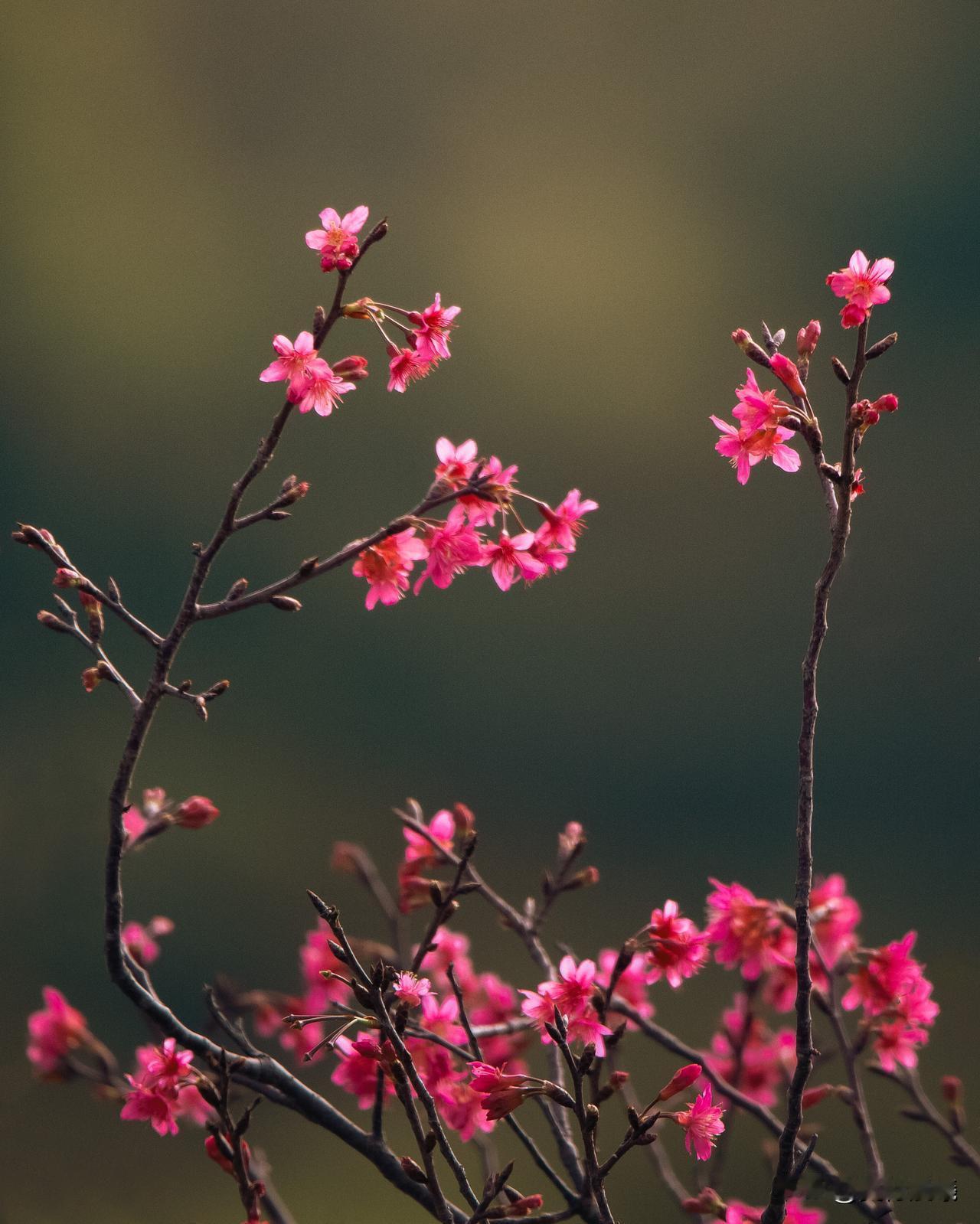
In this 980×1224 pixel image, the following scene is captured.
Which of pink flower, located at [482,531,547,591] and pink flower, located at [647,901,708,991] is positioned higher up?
pink flower, located at [482,531,547,591]

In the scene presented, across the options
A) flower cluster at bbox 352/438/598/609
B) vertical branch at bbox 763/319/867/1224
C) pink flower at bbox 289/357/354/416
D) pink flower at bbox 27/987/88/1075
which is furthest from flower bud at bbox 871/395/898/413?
pink flower at bbox 27/987/88/1075

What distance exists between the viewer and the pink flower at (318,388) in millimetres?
632

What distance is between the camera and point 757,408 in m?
0.64

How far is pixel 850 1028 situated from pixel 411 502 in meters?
2.18

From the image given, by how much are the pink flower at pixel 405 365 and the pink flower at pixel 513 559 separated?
4.5 inches

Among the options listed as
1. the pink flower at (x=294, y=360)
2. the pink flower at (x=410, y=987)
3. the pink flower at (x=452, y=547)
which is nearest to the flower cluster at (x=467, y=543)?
the pink flower at (x=452, y=547)

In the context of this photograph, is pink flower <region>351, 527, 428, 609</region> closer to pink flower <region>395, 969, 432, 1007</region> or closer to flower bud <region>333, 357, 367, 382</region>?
flower bud <region>333, 357, 367, 382</region>

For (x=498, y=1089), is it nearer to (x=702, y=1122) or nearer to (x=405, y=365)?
(x=702, y=1122)

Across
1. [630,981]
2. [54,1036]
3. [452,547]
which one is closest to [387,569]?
[452,547]

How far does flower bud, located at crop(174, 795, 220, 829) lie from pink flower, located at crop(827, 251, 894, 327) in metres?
0.49

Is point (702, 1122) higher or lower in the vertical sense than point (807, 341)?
lower

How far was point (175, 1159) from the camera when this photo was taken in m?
2.66

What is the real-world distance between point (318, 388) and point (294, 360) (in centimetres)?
2

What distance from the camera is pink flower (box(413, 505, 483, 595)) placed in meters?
0.69
